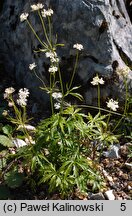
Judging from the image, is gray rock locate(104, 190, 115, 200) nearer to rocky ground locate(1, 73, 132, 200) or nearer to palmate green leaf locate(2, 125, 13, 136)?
rocky ground locate(1, 73, 132, 200)

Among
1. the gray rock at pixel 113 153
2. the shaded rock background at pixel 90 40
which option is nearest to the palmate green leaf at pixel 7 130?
the shaded rock background at pixel 90 40

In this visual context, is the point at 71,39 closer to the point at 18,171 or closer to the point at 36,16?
the point at 36,16

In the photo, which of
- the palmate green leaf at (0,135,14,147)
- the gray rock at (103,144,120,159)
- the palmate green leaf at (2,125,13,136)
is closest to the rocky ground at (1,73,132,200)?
the gray rock at (103,144,120,159)

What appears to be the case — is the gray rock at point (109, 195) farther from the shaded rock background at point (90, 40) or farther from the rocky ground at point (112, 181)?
the shaded rock background at point (90, 40)

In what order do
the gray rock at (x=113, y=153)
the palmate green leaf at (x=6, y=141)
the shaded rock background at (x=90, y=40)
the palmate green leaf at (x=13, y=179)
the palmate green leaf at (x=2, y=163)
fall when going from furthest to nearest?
the shaded rock background at (x=90, y=40) → the gray rock at (x=113, y=153) → the palmate green leaf at (x=6, y=141) → the palmate green leaf at (x=2, y=163) → the palmate green leaf at (x=13, y=179)

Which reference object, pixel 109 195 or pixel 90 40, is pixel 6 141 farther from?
pixel 90 40

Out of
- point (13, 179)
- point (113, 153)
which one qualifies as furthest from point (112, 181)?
point (13, 179)

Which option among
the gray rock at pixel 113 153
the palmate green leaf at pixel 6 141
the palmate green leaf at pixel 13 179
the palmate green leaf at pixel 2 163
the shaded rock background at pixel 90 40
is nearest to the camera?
the palmate green leaf at pixel 13 179

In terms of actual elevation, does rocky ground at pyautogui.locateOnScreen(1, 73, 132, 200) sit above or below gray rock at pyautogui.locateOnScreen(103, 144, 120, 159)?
below

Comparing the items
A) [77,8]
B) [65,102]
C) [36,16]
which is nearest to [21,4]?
[36,16]
